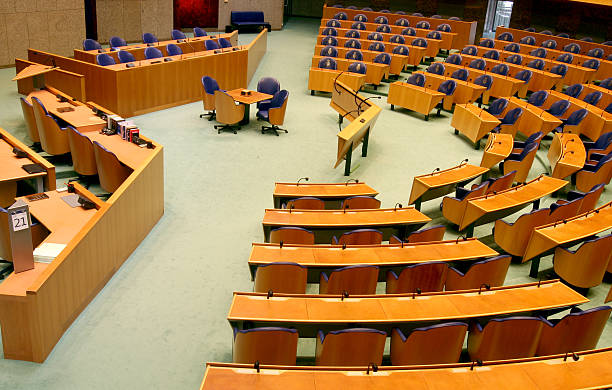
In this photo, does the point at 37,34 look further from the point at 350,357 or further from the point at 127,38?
the point at 350,357

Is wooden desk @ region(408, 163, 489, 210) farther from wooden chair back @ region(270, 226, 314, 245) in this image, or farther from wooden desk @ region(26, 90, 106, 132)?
wooden desk @ region(26, 90, 106, 132)

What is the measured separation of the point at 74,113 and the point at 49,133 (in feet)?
2.18

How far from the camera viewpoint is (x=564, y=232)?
689 centimetres

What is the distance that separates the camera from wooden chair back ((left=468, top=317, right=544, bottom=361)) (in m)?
4.90

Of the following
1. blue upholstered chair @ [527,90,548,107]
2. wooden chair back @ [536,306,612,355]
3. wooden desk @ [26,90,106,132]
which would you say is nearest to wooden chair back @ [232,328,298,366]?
wooden chair back @ [536,306,612,355]

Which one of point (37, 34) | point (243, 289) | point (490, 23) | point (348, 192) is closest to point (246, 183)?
point (348, 192)

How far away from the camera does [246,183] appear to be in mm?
9211

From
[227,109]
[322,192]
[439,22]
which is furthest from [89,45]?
[439,22]

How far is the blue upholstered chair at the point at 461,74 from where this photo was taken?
14.1m

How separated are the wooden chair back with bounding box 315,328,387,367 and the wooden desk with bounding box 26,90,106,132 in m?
5.72

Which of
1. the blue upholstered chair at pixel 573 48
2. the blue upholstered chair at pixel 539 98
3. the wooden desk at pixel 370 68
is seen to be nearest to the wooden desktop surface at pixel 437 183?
the blue upholstered chair at pixel 539 98

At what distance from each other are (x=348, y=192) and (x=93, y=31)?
41.1 feet

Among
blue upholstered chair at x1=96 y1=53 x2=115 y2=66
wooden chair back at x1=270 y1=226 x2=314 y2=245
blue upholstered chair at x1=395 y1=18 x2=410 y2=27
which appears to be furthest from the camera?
blue upholstered chair at x1=395 y1=18 x2=410 y2=27

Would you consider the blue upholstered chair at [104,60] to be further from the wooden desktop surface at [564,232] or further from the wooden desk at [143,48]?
the wooden desktop surface at [564,232]
